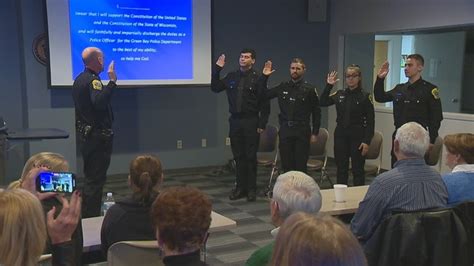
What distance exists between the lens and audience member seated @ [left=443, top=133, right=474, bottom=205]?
2.61 meters

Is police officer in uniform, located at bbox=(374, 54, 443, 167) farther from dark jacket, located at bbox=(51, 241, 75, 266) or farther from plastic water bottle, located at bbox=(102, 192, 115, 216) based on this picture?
dark jacket, located at bbox=(51, 241, 75, 266)

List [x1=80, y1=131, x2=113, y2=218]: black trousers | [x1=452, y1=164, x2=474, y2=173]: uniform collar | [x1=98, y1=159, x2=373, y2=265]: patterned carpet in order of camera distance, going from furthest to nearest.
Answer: [x1=80, y1=131, x2=113, y2=218]: black trousers, [x1=98, y1=159, x2=373, y2=265]: patterned carpet, [x1=452, y1=164, x2=474, y2=173]: uniform collar

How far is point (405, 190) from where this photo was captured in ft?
8.12

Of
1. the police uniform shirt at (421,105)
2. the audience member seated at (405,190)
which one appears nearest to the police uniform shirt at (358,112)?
the police uniform shirt at (421,105)

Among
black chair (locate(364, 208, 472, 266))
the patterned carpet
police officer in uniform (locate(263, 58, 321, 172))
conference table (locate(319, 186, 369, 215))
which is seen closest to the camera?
black chair (locate(364, 208, 472, 266))

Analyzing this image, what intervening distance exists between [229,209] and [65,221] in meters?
3.72

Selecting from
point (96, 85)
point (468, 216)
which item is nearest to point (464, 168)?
point (468, 216)

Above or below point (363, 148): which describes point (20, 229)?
above

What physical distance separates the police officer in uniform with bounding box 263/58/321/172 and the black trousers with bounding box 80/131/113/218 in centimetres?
194

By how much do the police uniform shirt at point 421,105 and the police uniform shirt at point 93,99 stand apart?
2.78 m

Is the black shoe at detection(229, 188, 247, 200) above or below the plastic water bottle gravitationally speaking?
below

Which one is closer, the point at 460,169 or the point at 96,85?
the point at 460,169

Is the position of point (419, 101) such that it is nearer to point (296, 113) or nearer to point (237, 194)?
point (296, 113)

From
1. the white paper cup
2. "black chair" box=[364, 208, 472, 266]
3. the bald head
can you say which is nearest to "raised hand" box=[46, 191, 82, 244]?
"black chair" box=[364, 208, 472, 266]
